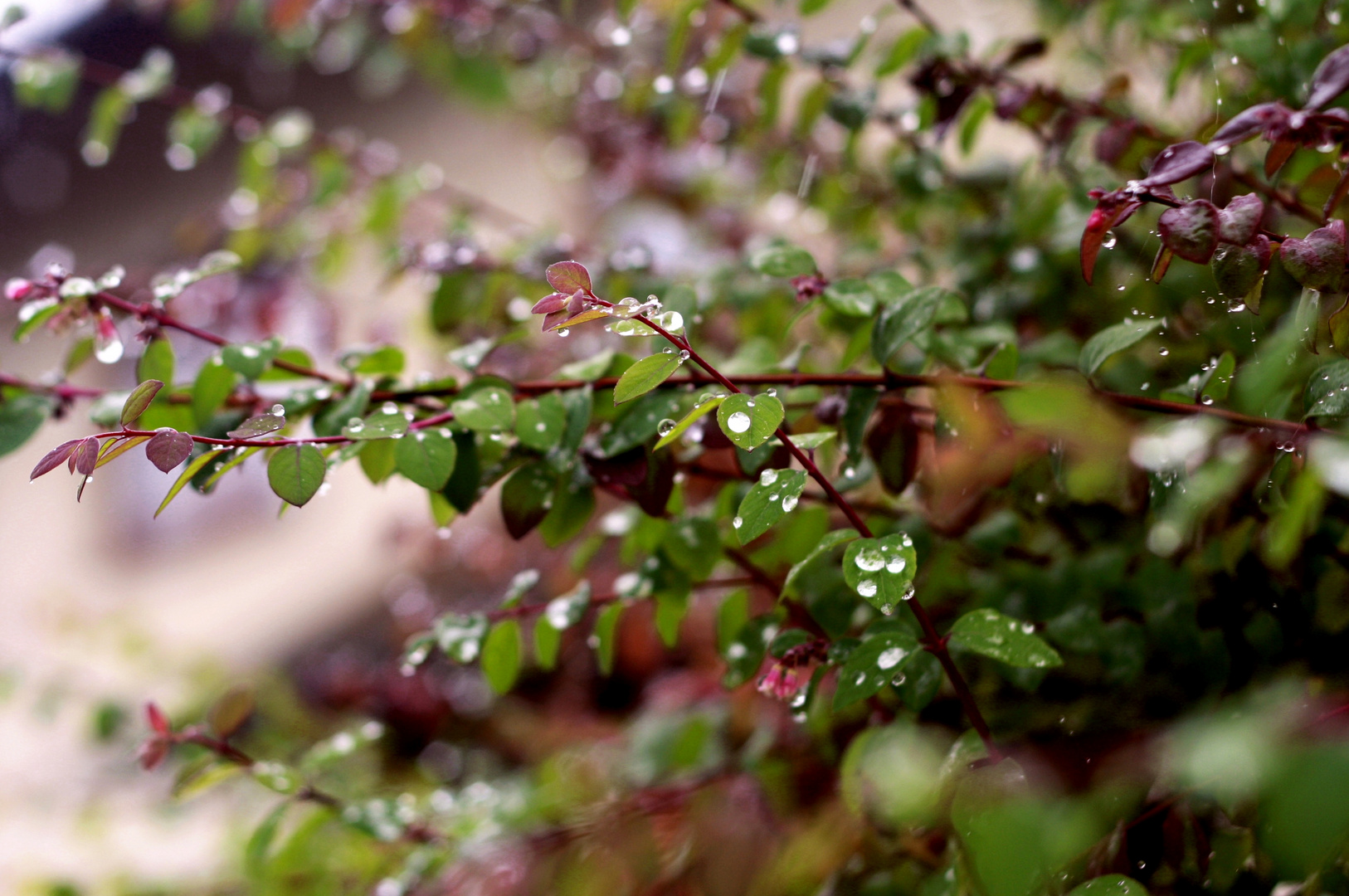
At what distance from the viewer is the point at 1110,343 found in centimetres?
46

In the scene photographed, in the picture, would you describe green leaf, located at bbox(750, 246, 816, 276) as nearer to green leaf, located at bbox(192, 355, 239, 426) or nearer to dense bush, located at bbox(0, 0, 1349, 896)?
dense bush, located at bbox(0, 0, 1349, 896)

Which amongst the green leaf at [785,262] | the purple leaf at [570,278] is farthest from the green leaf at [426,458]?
the green leaf at [785,262]

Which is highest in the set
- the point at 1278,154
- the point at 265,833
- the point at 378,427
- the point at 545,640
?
the point at 1278,154

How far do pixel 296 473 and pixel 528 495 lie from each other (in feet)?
0.44

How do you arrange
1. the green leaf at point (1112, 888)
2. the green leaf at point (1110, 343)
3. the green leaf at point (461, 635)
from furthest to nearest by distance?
the green leaf at point (461, 635) → the green leaf at point (1110, 343) → the green leaf at point (1112, 888)

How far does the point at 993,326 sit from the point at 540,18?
0.84m

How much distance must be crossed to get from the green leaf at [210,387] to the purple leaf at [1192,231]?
495mm

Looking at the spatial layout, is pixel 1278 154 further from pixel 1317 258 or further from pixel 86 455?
pixel 86 455

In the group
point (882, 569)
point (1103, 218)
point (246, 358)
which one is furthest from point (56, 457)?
point (1103, 218)

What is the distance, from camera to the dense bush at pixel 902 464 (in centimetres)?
39

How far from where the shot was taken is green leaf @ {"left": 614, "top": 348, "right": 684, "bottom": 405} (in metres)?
0.38

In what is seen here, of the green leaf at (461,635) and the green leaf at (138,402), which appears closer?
the green leaf at (138,402)

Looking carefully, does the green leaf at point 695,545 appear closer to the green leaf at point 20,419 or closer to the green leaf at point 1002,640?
the green leaf at point 1002,640

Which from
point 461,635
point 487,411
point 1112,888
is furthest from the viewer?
point 461,635
